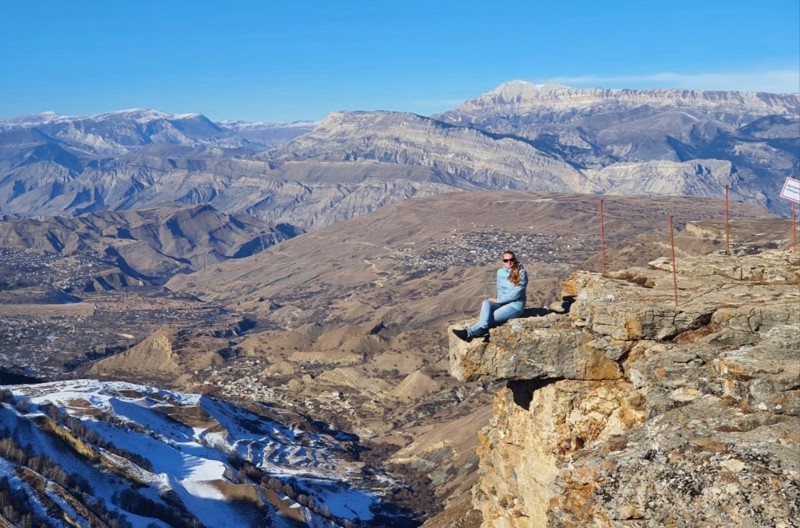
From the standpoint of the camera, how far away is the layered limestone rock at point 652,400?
43.3 ft

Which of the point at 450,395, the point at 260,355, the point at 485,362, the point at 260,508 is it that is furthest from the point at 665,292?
the point at 260,355

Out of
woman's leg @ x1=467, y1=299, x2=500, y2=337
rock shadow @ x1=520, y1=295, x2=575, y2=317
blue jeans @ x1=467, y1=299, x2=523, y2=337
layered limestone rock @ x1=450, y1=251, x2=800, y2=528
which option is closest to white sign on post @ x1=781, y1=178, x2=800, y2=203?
layered limestone rock @ x1=450, y1=251, x2=800, y2=528

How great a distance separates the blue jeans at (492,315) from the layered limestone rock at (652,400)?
0.29 m

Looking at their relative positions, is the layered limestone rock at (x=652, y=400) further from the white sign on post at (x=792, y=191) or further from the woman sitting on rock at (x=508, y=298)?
the white sign on post at (x=792, y=191)

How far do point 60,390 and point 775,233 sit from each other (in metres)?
138

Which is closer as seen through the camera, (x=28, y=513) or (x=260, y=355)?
(x=28, y=513)

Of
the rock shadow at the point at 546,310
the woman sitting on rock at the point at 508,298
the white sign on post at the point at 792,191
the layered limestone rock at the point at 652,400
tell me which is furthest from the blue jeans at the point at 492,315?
the white sign on post at the point at 792,191

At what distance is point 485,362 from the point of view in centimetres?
1892

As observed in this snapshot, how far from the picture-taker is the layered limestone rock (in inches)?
520

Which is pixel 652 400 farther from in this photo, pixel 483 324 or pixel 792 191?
pixel 792 191

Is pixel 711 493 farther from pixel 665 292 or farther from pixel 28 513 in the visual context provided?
pixel 28 513

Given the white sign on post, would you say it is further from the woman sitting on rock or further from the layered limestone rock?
the woman sitting on rock

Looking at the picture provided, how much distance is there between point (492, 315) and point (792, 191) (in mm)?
8105

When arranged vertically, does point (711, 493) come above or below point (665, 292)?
below
